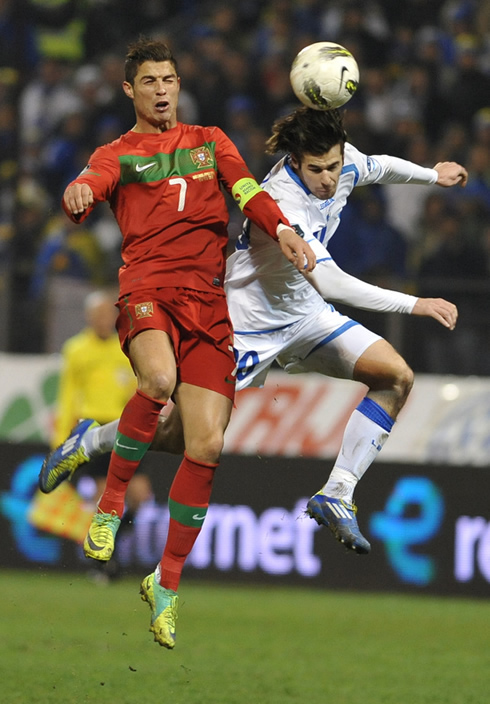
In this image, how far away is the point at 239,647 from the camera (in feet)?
25.1

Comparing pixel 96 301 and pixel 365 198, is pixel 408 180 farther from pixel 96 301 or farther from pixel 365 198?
pixel 365 198

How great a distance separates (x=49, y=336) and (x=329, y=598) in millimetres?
3430

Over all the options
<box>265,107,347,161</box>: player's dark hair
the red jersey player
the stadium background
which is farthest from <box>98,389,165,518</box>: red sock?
the stadium background

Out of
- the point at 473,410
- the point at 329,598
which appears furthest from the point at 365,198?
the point at 329,598

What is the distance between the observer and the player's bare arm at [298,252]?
5023mm

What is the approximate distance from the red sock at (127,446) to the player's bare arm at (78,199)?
35.4 inches

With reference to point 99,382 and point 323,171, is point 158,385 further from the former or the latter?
point 99,382

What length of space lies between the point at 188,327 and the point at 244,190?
0.68 m

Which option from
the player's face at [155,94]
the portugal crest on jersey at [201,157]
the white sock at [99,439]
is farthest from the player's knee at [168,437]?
the player's face at [155,94]

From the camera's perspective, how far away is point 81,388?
9.89 meters

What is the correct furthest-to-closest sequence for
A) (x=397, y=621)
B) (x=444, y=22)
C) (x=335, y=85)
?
1. (x=444, y=22)
2. (x=397, y=621)
3. (x=335, y=85)

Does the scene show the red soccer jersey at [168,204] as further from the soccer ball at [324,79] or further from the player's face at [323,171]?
the soccer ball at [324,79]

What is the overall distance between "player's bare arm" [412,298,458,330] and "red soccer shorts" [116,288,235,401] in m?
0.94

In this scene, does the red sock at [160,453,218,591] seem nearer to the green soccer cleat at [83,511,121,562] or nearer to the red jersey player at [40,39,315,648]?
the red jersey player at [40,39,315,648]
